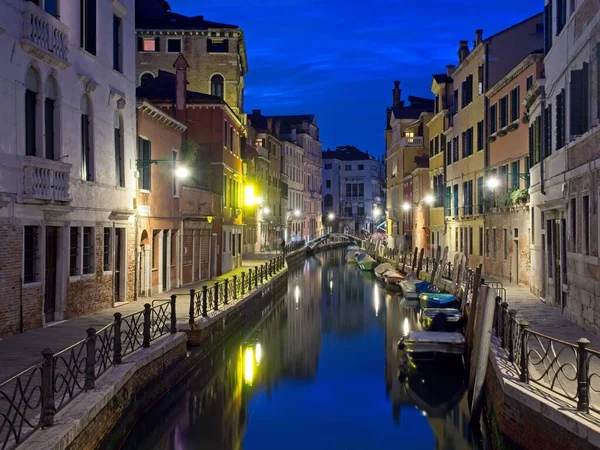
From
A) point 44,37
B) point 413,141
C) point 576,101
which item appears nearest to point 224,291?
point 44,37

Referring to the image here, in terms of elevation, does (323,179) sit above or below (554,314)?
above

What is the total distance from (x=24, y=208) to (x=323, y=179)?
299 ft

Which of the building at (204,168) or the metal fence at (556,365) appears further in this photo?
the building at (204,168)

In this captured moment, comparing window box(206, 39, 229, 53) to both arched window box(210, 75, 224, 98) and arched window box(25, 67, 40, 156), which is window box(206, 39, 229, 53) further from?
arched window box(25, 67, 40, 156)

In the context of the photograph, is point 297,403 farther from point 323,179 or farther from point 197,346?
point 323,179

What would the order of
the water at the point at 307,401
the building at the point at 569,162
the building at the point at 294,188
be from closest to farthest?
the water at the point at 307,401 → the building at the point at 569,162 → the building at the point at 294,188

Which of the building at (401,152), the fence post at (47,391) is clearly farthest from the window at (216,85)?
the fence post at (47,391)

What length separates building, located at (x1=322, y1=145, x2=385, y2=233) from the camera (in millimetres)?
104688

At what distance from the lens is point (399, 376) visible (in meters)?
17.4

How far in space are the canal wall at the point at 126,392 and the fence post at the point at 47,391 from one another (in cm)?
11

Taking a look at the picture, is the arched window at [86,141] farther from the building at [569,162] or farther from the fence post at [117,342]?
the building at [569,162]

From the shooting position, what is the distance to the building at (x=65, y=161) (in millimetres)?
13703

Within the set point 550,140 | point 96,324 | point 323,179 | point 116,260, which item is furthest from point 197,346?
point 323,179

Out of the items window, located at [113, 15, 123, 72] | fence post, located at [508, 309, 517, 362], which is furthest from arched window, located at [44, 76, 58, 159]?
fence post, located at [508, 309, 517, 362]
